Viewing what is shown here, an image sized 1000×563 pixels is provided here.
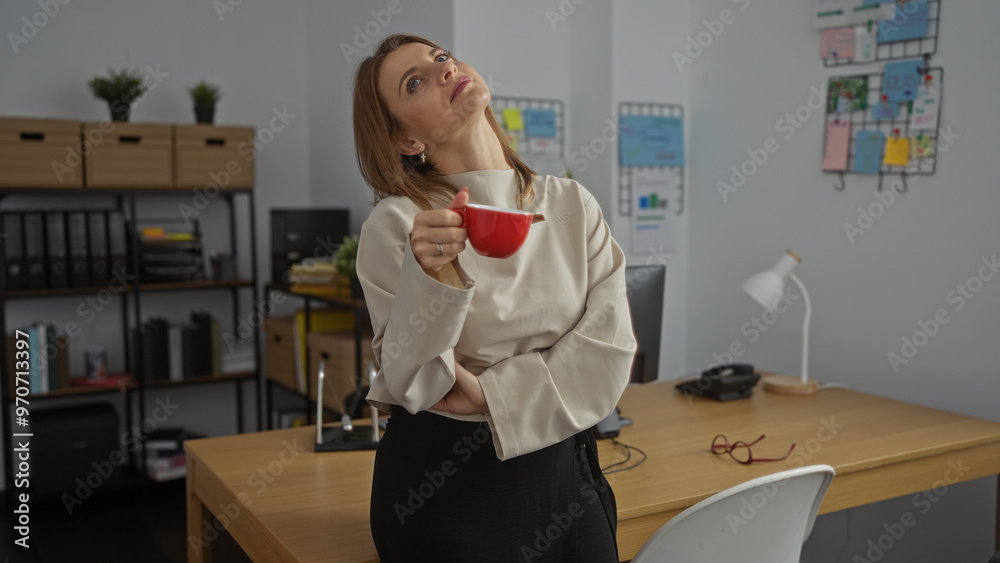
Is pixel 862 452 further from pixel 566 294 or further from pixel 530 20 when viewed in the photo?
pixel 530 20

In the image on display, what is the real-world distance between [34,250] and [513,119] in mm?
2177

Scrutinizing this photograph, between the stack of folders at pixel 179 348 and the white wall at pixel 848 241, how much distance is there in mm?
2259

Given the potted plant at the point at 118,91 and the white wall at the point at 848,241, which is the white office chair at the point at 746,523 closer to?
the white wall at the point at 848,241

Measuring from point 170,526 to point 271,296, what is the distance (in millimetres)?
1340

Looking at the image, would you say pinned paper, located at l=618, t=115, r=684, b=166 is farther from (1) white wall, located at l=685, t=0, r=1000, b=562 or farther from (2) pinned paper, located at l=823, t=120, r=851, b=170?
(2) pinned paper, located at l=823, t=120, r=851, b=170

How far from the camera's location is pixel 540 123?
3.48 meters

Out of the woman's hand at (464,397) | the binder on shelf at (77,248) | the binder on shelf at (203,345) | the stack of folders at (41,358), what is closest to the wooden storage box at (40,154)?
the binder on shelf at (77,248)

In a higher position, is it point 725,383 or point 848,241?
point 848,241

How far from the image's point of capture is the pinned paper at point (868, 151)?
8.91ft

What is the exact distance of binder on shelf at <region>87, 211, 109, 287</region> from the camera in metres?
3.79

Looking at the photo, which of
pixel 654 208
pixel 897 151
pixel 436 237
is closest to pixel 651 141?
pixel 654 208

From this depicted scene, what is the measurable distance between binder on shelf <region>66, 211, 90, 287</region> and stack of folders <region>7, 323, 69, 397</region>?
0.25 m

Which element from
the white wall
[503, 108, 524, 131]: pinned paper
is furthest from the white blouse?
[503, 108, 524, 131]: pinned paper

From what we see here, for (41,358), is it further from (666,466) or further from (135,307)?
(666,466)
